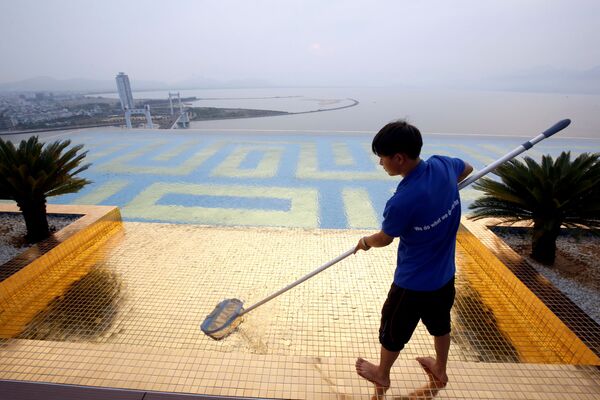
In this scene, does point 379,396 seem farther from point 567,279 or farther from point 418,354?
point 567,279

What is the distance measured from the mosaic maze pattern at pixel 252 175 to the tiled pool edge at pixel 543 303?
6.25ft

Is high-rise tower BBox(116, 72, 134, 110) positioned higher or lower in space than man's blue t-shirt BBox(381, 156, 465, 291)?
higher

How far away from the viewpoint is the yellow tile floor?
66.8 inches

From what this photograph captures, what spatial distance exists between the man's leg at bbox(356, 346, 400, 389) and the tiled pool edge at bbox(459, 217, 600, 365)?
1.34 meters

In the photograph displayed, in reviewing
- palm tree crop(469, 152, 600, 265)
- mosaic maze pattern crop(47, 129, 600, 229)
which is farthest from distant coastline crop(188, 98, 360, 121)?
palm tree crop(469, 152, 600, 265)

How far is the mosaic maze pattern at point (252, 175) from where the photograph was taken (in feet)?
17.2

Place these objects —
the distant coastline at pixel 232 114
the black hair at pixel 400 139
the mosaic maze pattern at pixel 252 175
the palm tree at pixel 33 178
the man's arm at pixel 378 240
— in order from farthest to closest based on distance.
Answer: the distant coastline at pixel 232 114 → the mosaic maze pattern at pixel 252 175 → the palm tree at pixel 33 178 → the man's arm at pixel 378 240 → the black hair at pixel 400 139

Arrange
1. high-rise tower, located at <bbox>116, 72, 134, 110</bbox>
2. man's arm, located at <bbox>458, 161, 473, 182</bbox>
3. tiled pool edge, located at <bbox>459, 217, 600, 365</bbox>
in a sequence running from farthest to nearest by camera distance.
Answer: high-rise tower, located at <bbox>116, 72, 134, 110</bbox>, tiled pool edge, located at <bbox>459, 217, 600, 365</bbox>, man's arm, located at <bbox>458, 161, 473, 182</bbox>

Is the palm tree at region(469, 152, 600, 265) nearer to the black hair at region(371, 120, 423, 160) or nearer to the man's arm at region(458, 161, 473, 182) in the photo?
the man's arm at region(458, 161, 473, 182)

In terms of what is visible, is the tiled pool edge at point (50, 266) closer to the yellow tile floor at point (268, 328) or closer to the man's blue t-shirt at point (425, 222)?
the yellow tile floor at point (268, 328)

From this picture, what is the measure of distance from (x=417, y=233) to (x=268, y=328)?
1.62 metres

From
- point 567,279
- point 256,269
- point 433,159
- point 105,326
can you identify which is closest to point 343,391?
point 433,159

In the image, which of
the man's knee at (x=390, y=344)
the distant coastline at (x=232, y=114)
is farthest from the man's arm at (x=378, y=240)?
the distant coastline at (x=232, y=114)

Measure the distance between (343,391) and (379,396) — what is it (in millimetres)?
192
